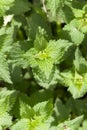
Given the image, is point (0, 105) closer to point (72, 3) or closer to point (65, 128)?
point (65, 128)

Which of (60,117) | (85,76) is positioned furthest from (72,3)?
(60,117)

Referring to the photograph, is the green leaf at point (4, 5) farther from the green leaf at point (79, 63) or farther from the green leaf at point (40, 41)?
the green leaf at point (79, 63)

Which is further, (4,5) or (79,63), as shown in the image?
(79,63)

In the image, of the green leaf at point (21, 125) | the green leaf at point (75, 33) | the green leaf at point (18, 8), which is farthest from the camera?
the green leaf at point (18, 8)

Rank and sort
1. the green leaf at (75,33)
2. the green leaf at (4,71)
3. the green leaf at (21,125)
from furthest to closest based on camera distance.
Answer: the green leaf at (75,33) → the green leaf at (21,125) → the green leaf at (4,71)

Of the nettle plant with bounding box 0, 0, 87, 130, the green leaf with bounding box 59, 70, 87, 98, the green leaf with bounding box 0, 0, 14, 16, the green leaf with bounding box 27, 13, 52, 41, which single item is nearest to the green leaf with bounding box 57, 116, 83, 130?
the nettle plant with bounding box 0, 0, 87, 130

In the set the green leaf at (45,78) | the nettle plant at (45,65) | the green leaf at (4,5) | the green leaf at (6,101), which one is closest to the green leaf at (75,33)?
the nettle plant at (45,65)

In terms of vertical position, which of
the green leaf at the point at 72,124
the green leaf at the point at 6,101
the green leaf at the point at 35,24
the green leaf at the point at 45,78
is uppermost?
the green leaf at the point at 35,24

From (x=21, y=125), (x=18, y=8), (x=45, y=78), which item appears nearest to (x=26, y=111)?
(x=21, y=125)

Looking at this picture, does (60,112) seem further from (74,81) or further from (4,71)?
(4,71)
